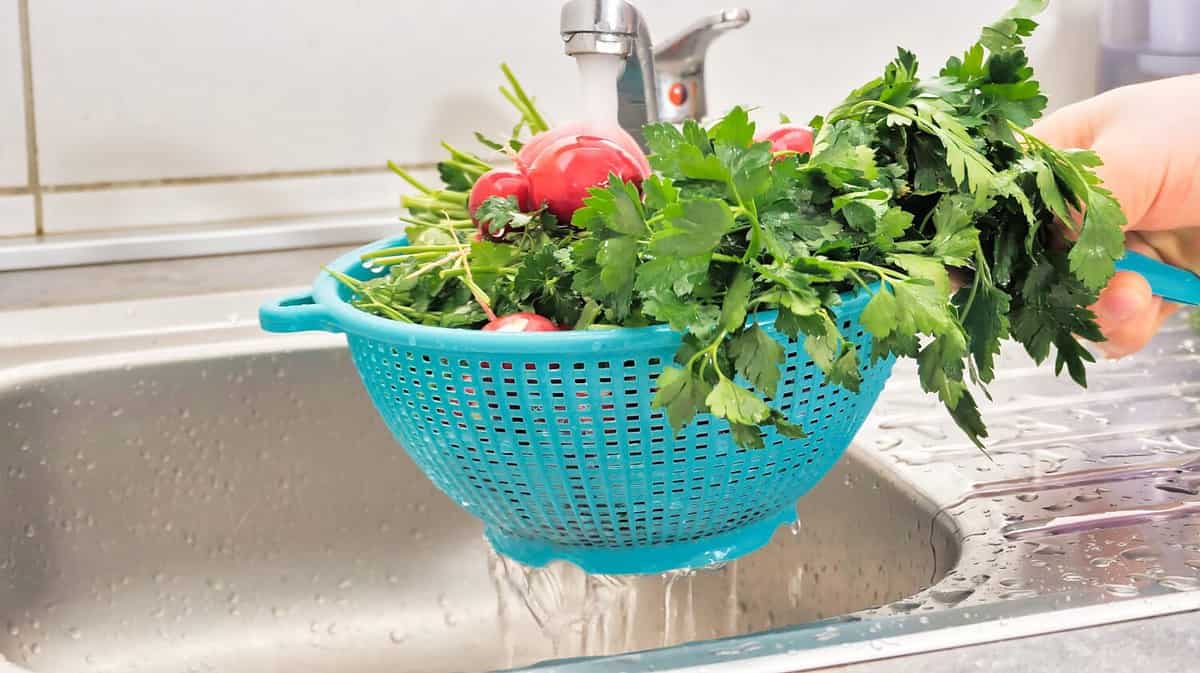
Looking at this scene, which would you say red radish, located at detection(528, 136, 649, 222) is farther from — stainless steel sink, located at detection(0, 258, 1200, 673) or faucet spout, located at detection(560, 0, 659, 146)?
stainless steel sink, located at detection(0, 258, 1200, 673)

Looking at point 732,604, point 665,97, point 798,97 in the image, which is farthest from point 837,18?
point 732,604

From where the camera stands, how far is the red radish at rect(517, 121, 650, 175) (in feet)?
2.05

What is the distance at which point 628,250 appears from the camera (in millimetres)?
→ 483

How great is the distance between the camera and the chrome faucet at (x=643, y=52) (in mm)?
725

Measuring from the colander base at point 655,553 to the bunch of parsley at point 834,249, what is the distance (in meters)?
0.11

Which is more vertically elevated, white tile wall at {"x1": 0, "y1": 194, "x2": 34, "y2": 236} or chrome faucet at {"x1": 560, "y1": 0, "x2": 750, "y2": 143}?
chrome faucet at {"x1": 560, "y1": 0, "x2": 750, "y2": 143}

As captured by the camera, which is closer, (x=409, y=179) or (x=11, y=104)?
(x=409, y=179)

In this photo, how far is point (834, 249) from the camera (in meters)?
0.50

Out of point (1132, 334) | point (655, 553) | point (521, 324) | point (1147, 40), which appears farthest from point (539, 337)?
point (1147, 40)

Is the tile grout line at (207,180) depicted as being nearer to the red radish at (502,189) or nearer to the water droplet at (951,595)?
the red radish at (502,189)

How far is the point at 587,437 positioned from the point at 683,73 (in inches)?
27.9

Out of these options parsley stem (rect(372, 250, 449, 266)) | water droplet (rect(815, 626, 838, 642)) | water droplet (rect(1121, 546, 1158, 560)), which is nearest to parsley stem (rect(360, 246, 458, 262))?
parsley stem (rect(372, 250, 449, 266))

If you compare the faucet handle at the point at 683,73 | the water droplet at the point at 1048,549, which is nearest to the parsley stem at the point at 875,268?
the water droplet at the point at 1048,549

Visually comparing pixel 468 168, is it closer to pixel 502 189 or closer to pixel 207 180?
pixel 502 189
